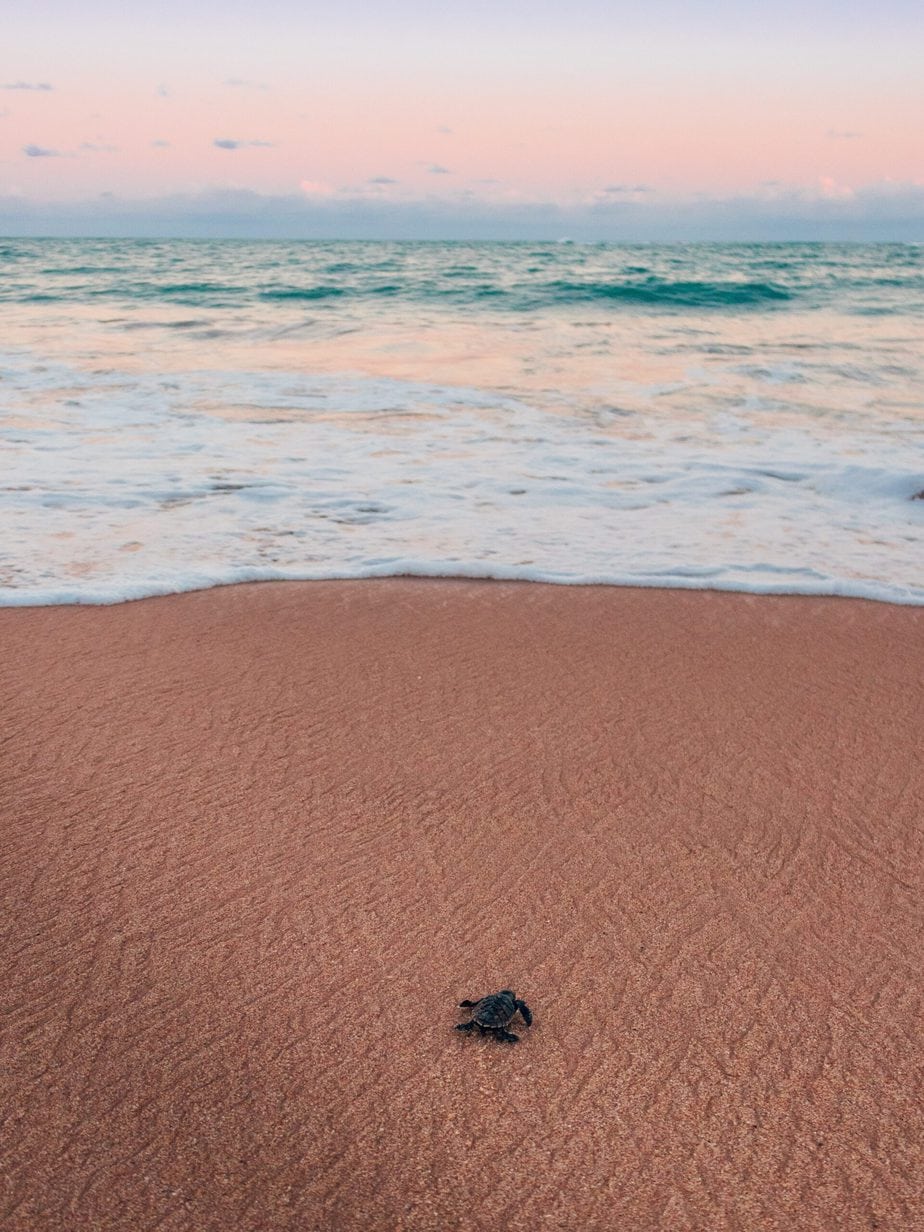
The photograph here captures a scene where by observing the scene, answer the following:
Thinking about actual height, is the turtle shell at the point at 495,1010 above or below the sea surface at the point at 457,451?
below

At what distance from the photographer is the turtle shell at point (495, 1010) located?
2.11m

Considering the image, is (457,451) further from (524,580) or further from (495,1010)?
(495,1010)

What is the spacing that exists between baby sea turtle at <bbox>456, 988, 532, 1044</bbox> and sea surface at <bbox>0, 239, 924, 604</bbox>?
121 inches

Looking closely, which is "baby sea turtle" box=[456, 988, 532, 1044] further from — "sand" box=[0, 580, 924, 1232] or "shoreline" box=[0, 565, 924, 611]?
"shoreline" box=[0, 565, 924, 611]

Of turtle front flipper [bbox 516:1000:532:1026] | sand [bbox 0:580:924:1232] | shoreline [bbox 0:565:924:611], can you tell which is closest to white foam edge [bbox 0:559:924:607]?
shoreline [bbox 0:565:924:611]

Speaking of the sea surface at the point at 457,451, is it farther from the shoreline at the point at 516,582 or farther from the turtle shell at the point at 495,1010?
the turtle shell at the point at 495,1010

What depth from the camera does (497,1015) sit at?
6.93ft

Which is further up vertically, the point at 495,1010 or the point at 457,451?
the point at 457,451

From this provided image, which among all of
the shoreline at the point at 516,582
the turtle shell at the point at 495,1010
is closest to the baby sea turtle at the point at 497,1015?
the turtle shell at the point at 495,1010

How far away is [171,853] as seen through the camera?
9.02 ft

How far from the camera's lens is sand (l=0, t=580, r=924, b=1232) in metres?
1.84

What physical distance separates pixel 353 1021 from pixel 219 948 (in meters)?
0.41

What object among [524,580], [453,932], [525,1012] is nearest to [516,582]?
[524,580]

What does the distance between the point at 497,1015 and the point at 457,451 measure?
6.21 m
